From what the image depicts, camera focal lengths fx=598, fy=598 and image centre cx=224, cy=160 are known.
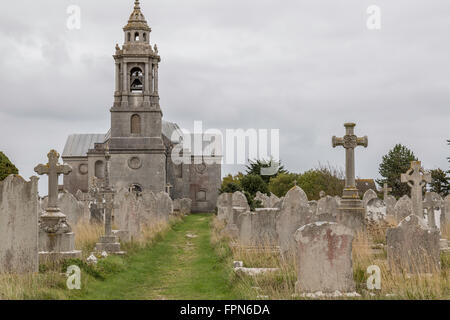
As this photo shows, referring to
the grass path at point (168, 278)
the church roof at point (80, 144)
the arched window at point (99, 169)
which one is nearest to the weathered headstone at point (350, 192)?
the grass path at point (168, 278)

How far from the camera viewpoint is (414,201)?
16062 millimetres

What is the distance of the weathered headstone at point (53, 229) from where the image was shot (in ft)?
41.7

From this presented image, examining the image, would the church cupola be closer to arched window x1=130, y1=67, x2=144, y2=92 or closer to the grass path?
arched window x1=130, y1=67, x2=144, y2=92

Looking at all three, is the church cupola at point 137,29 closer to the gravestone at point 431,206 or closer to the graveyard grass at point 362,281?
the gravestone at point 431,206

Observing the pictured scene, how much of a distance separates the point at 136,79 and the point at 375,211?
39358mm

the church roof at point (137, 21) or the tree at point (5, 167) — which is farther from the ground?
the church roof at point (137, 21)

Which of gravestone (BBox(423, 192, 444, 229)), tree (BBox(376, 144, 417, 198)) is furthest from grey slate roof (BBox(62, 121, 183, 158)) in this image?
gravestone (BBox(423, 192, 444, 229))

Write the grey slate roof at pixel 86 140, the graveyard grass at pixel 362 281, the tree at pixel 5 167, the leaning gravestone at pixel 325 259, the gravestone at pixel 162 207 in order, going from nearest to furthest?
the graveyard grass at pixel 362 281
the leaning gravestone at pixel 325 259
the gravestone at pixel 162 207
the tree at pixel 5 167
the grey slate roof at pixel 86 140

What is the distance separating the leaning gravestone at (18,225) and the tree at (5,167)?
1118 inches

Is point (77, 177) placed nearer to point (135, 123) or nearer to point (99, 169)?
point (99, 169)

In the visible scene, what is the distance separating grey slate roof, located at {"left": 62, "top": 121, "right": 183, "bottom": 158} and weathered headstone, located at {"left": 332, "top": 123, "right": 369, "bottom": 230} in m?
49.3
